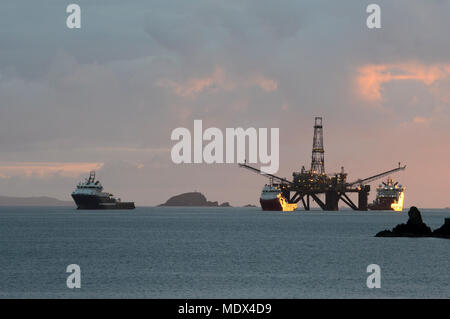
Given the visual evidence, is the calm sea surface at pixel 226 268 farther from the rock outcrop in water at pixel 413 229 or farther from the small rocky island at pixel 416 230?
the rock outcrop in water at pixel 413 229

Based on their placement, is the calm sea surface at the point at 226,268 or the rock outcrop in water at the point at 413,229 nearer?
the calm sea surface at the point at 226,268

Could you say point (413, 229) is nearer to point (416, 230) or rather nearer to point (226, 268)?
point (416, 230)

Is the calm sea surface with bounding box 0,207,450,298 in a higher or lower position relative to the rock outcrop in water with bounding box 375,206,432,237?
lower

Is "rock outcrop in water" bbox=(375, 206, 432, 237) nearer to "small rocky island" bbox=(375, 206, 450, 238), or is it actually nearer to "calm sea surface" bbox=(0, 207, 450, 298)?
"small rocky island" bbox=(375, 206, 450, 238)

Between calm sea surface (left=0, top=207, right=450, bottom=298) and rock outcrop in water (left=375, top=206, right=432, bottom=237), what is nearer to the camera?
calm sea surface (left=0, top=207, right=450, bottom=298)

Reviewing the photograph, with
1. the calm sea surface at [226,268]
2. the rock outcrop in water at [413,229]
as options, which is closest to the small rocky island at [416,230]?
the rock outcrop in water at [413,229]

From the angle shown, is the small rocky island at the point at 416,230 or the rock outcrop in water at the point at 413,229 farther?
the rock outcrop in water at the point at 413,229

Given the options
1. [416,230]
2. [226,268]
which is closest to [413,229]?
[416,230]

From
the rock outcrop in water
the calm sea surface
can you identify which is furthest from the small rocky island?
the calm sea surface

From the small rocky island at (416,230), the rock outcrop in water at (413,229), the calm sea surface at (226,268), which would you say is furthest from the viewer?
the rock outcrop in water at (413,229)

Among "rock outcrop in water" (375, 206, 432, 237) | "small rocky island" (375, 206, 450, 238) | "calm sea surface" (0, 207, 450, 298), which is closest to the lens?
"calm sea surface" (0, 207, 450, 298)

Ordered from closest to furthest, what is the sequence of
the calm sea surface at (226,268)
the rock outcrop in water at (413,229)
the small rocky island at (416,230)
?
the calm sea surface at (226,268), the small rocky island at (416,230), the rock outcrop in water at (413,229)

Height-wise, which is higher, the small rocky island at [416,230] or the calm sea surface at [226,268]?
the small rocky island at [416,230]
